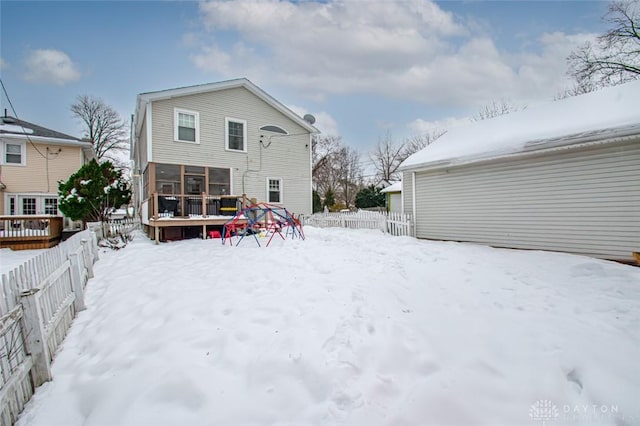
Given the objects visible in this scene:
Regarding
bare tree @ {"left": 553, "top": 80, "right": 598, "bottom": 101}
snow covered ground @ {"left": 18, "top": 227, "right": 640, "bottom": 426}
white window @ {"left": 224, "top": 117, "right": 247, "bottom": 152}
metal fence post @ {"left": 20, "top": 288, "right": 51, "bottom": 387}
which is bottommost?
snow covered ground @ {"left": 18, "top": 227, "right": 640, "bottom": 426}

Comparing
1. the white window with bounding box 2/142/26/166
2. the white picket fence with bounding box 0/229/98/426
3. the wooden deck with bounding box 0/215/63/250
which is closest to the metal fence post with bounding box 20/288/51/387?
the white picket fence with bounding box 0/229/98/426

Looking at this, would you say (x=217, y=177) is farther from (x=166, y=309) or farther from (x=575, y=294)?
(x=575, y=294)

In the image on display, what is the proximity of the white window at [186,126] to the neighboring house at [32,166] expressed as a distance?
297 inches

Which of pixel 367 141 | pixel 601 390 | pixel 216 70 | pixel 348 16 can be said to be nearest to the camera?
pixel 601 390

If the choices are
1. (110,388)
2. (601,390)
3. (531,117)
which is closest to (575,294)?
(601,390)

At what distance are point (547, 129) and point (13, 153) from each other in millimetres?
21380

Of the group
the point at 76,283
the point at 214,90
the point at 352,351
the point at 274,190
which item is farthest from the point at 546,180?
the point at 214,90

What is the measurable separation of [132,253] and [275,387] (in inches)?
281

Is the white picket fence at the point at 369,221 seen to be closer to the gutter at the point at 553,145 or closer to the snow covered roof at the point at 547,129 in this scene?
the snow covered roof at the point at 547,129

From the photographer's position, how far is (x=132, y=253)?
25.1ft

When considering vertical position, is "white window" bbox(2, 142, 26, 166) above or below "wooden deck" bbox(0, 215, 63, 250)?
above

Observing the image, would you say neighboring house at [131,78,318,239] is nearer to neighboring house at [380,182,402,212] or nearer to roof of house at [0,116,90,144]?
roof of house at [0,116,90,144]

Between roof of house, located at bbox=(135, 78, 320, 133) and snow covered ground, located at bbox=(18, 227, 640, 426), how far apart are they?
811cm

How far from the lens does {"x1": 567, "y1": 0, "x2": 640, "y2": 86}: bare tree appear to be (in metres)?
14.8
